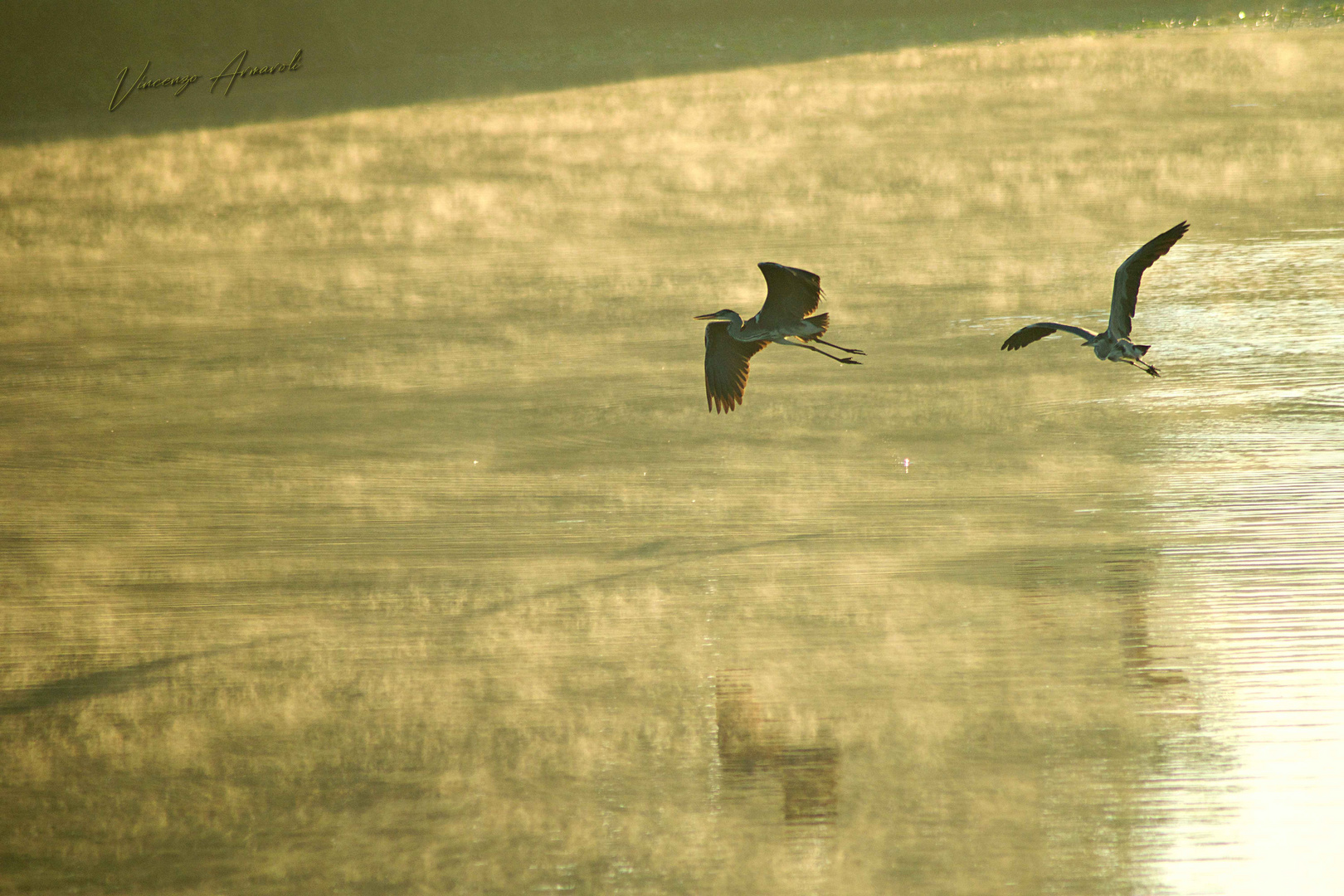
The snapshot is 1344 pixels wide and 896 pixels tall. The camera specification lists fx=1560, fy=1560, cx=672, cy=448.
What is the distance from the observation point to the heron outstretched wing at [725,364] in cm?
553

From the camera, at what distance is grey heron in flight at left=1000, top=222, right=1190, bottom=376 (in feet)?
15.3

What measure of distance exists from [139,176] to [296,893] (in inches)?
431

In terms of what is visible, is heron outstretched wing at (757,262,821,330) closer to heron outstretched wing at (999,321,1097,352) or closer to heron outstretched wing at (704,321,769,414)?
heron outstretched wing at (704,321,769,414)

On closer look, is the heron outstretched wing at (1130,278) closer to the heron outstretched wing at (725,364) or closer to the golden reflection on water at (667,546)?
the golden reflection on water at (667,546)

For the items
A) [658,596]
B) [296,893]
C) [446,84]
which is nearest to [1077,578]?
[658,596]

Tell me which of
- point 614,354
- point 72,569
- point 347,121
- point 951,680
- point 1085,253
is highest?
point 347,121

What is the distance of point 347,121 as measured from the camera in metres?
15.1

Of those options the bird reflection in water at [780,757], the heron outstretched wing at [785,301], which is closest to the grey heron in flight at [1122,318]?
the heron outstretched wing at [785,301]

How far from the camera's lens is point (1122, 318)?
4910mm

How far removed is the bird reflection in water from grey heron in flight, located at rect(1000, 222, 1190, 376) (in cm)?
149

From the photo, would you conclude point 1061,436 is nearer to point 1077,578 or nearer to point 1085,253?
point 1077,578

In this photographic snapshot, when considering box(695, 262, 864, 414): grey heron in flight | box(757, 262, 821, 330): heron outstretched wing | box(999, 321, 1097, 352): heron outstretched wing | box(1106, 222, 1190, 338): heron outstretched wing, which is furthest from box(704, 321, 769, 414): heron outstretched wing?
box(1106, 222, 1190, 338): heron outstretched wing
